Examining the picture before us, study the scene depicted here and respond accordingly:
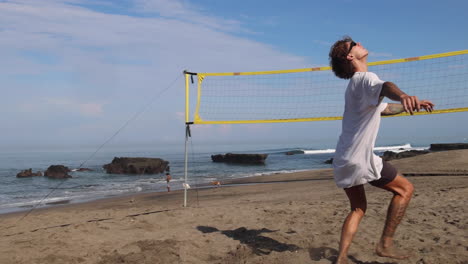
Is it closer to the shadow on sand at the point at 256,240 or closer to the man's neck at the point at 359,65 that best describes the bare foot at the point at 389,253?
the shadow on sand at the point at 256,240

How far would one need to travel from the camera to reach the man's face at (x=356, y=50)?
2.82m

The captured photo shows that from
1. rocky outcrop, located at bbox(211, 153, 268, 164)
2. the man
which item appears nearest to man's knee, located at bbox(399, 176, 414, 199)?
the man

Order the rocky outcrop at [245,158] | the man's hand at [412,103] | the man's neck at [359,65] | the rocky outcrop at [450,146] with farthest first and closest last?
the rocky outcrop at [245,158], the rocky outcrop at [450,146], the man's neck at [359,65], the man's hand at [412,103]

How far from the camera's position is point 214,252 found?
3.81m

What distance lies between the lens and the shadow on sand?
3.72 meters

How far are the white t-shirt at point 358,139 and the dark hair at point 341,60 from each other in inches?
6.9

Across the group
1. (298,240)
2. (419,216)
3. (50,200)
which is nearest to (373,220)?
(419,216)

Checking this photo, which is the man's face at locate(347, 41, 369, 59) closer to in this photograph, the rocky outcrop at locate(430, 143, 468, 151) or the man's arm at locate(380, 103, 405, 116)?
the man's arm at locate(380, 103, 405, 116)

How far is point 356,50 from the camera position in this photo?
2.83 metres

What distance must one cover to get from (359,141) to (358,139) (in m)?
0.01

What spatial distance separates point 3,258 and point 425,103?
392 cm

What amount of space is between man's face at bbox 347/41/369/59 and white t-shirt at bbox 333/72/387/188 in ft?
0.71

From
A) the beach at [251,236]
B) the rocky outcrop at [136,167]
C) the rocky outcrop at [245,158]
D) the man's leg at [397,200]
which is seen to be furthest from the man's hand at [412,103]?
the rocky outcrop at [245,158]

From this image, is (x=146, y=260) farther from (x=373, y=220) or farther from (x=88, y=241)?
(x=373, y=220)
